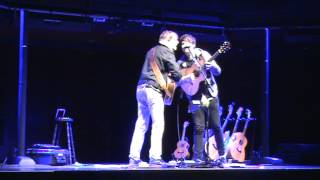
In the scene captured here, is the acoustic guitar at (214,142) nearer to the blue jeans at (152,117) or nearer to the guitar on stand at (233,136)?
the guitar on stand at (233,136)

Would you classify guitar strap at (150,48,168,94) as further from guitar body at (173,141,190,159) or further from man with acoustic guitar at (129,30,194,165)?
guitar body at (173,141,190,159)

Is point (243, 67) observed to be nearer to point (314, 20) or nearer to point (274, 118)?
point (274, 118)

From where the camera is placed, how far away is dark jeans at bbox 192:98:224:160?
786cm

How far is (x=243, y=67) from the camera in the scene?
13.2m

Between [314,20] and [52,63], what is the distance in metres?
A: 5.82

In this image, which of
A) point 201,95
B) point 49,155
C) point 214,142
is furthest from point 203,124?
point 214,142

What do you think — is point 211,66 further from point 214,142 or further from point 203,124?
point 214,142

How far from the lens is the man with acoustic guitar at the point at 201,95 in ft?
25.7

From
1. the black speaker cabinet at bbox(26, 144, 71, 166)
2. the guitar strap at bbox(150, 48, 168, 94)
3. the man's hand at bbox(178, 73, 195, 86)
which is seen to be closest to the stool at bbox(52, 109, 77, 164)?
the black speaker cabinet at bbox(26, 144, 71, 166)

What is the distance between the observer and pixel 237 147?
1141cm

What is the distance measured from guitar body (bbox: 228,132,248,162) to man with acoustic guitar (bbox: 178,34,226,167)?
3453mm

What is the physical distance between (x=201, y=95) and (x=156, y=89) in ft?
2.30
